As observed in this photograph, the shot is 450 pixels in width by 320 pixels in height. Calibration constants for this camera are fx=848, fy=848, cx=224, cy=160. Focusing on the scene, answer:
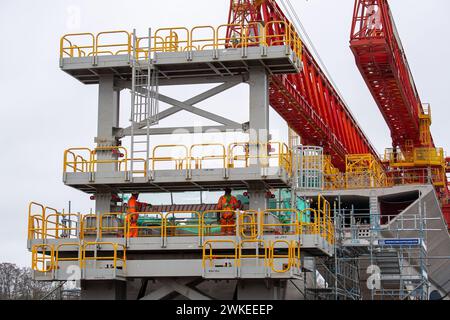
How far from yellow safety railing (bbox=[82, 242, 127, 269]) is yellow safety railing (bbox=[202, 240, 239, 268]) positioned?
235cm

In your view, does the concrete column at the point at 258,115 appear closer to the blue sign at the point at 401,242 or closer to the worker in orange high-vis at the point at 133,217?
the worker in orange high-vis at the point at 133,217

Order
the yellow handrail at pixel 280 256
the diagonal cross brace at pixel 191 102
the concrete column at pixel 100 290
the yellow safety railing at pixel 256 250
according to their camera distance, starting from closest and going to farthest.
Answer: the yellow handrail at pixel 280 256
the yellow safety railing at pixel 256 250
the concrete column at pixel 100 290
the diagonal cross brace at pixel 191 102

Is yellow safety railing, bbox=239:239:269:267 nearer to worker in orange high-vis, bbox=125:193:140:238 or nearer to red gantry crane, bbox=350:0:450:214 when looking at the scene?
worker in orange high-vis, bbox=125:193:140:238

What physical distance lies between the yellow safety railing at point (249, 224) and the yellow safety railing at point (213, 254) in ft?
1.80

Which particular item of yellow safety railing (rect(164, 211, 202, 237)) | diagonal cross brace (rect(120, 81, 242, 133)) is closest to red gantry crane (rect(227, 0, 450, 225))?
diagonal cross brace (rect(120, 81, 242, 133))

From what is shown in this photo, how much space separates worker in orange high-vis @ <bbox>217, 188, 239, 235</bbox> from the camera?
25.1 metres

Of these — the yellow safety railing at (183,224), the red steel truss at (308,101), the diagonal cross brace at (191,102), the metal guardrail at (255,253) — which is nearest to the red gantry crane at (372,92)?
the red steel truss at (308,101)

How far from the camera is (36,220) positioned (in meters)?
25.3

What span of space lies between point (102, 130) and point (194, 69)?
354cm

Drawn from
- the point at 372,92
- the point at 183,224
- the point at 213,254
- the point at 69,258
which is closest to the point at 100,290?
the point at 69,258

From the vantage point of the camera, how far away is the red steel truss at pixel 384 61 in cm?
4609

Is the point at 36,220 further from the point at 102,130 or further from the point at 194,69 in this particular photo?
the point at 194,69

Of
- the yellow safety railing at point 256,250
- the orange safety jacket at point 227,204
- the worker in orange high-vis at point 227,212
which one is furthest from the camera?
the orange safety jacket at point 227,204

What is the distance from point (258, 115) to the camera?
26.3 m
